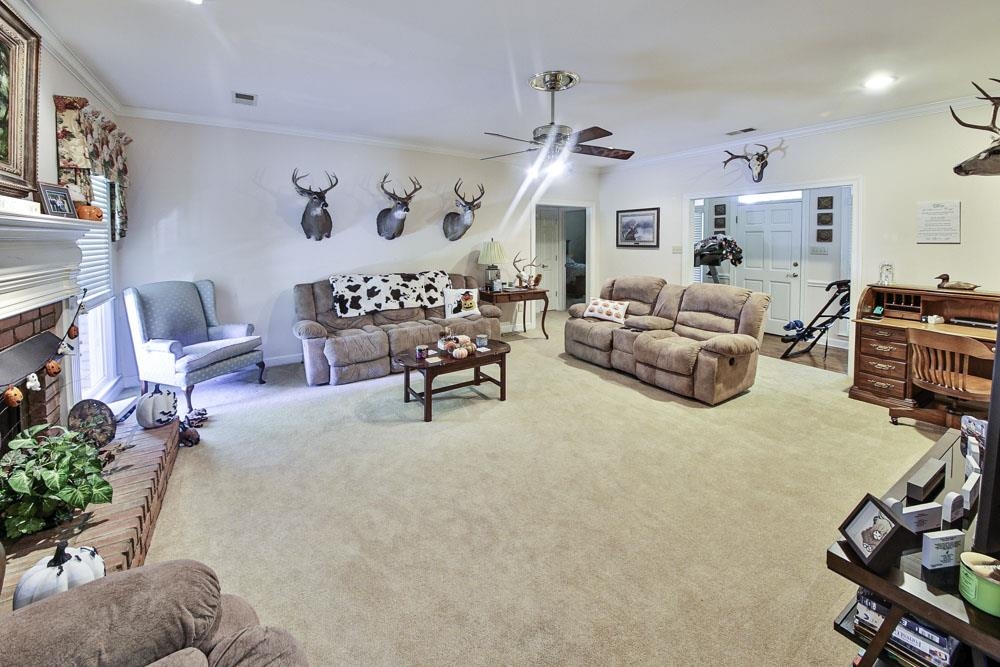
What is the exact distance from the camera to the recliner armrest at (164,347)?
3.93m

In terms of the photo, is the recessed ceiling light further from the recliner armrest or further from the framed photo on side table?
the recliner armrest

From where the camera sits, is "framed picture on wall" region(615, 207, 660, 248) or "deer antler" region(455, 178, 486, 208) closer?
"deer antler" region(455, 178, 486, 208)

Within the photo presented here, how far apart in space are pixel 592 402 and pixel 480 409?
38.2 inches

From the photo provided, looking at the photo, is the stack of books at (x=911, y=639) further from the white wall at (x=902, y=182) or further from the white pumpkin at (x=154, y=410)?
the white wall at (x=902, y=182)

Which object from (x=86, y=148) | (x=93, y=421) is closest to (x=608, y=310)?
(x=93, y=421)

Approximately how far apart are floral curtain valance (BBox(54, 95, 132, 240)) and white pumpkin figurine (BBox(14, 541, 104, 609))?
260cm

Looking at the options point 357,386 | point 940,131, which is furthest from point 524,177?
A: point 940,131

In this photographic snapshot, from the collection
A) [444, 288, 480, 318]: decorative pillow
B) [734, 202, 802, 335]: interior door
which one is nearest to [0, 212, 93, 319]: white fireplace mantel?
[444, 288, 480, 318]: decorative pillow

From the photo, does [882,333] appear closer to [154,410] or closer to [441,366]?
[441,366]

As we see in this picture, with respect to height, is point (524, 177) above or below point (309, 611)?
above

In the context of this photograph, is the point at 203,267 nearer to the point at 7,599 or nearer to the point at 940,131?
the point at 7,599

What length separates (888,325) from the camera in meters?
4.05

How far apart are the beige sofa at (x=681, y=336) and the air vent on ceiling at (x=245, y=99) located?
3.77 m

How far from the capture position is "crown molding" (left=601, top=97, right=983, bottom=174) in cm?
412
